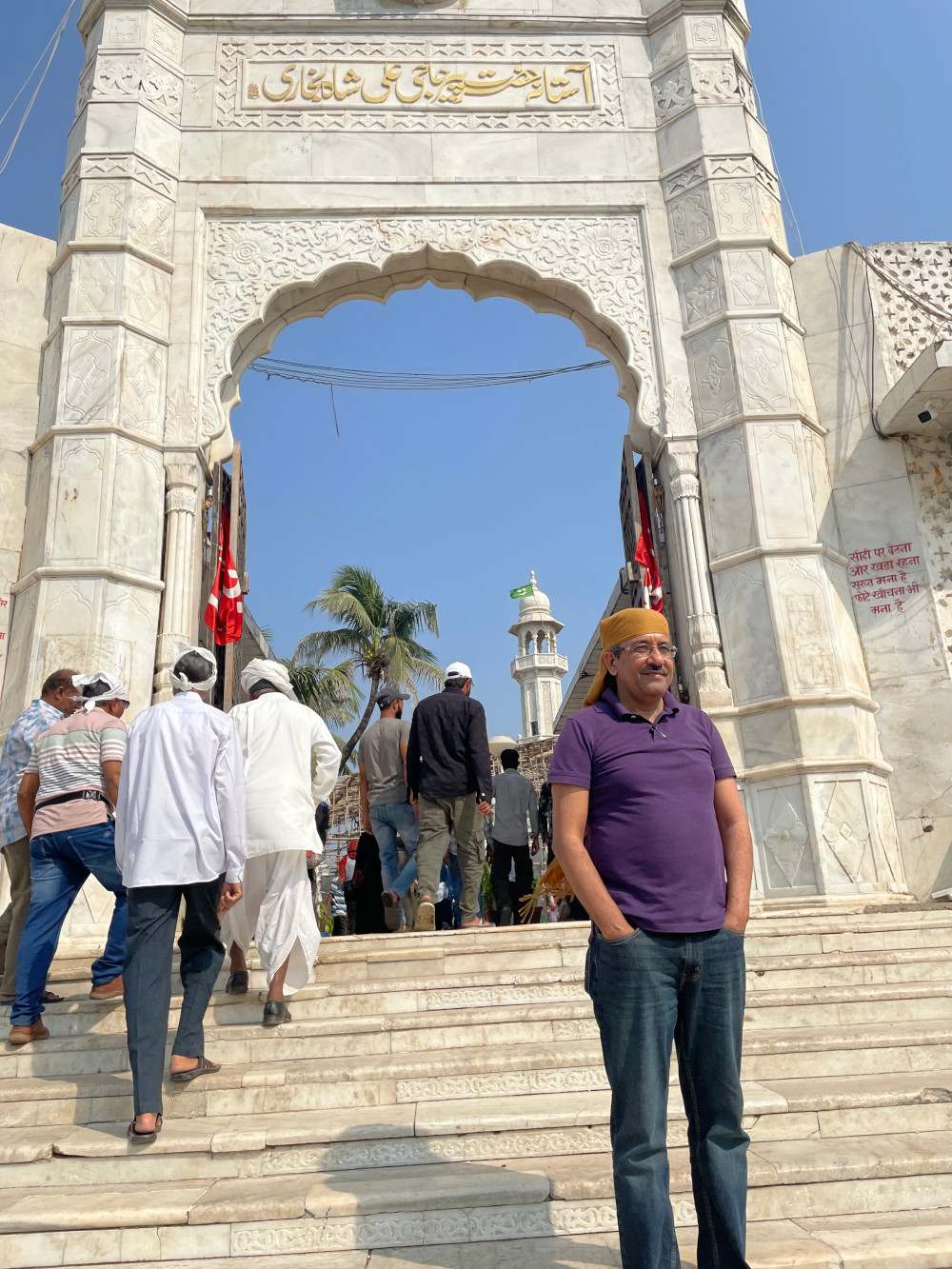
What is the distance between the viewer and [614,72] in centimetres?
951

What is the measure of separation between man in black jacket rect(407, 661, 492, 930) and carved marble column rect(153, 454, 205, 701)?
2.46 meters

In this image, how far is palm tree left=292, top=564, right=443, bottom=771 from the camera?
2148 centimetres

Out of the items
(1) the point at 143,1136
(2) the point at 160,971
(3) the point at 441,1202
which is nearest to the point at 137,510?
(2) the point at 160,971

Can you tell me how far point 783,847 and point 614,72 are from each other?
24.0 ft

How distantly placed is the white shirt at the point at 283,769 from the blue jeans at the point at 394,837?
222cm

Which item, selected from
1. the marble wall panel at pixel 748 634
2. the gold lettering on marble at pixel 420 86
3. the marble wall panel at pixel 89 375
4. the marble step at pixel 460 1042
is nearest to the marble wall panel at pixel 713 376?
the marble wall panel at pixel 748 634

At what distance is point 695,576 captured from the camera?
8.10m

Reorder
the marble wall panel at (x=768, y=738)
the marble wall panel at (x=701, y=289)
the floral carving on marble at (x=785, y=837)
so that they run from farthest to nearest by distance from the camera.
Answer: the marble wall panel at (x=701, y=289) → the marble wall panel at (x=768, y=738) → the floral carving on marble at (x=785, y=837)

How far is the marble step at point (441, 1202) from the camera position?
2555mm

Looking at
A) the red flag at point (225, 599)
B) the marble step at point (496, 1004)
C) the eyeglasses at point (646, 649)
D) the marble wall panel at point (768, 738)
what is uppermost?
the red flag at point (225, 599)

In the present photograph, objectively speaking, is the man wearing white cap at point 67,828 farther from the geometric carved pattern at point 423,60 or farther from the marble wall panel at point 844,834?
the geometric carved pattern at point 423,60

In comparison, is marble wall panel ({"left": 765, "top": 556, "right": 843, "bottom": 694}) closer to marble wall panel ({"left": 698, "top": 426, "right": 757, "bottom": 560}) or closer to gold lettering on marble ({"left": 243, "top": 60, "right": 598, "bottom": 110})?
marble wall panel ({"left": 698, "top": 426, "right": 757, "bottom": 560})

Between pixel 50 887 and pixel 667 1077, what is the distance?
302cm

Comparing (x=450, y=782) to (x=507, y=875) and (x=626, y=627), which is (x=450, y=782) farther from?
(x=626, y=627)
